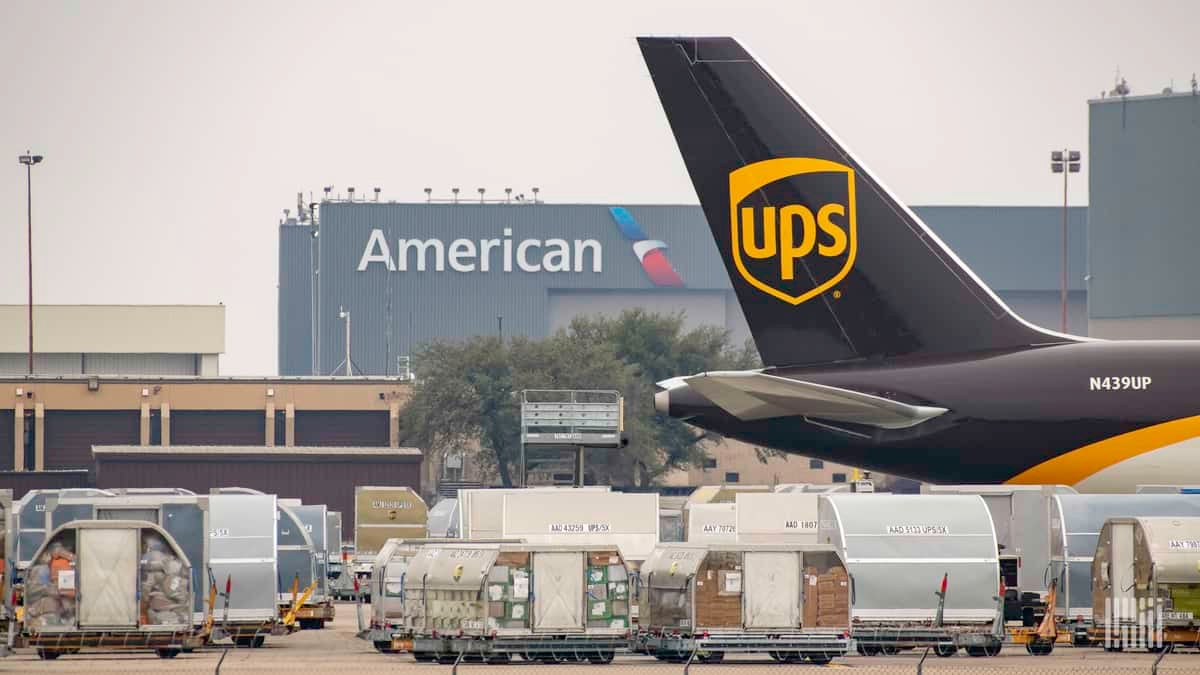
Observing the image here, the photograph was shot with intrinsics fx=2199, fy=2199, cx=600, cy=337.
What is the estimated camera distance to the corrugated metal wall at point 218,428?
11869cm

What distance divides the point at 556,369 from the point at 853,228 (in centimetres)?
8467

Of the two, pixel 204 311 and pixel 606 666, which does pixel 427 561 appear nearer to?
pixel 606 666

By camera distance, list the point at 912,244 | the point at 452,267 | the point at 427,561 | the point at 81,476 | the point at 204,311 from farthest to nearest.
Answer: the point at 452,267
the point at 204,311
the point at 81,476
the point at 427,561
the point at 912,244

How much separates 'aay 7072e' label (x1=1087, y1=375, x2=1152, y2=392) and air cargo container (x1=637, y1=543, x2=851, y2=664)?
190 inches

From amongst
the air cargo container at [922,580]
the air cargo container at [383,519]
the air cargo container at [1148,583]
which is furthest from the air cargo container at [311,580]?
the air cargo container at [383,519]

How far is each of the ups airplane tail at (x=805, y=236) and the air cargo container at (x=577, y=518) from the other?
9986 mm

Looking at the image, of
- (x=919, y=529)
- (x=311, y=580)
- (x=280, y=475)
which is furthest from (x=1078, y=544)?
(x=280, y=475)

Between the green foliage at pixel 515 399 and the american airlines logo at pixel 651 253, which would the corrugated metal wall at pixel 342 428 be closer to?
the green foliage at pixel 515 399

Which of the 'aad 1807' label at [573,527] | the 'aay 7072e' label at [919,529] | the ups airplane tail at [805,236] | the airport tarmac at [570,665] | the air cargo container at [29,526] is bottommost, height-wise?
the airport tarmac at [570,665]

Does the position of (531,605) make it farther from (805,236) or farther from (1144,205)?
(1144,205)

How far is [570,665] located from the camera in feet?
110

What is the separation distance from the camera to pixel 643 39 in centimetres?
3384

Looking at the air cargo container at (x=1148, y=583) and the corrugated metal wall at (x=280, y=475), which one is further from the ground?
the air cargo container at (x=1148, y=583)

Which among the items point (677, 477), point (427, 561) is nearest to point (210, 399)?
point (677, 477)
